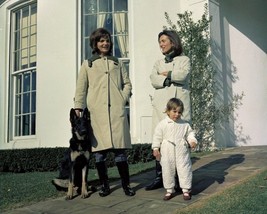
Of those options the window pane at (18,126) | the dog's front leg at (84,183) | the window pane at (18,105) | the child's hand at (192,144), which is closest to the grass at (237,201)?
the child's hand at (192,144)

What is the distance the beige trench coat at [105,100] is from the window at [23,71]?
272 inches

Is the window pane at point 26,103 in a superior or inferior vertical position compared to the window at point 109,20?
inferior

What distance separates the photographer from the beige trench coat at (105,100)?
4.43 m

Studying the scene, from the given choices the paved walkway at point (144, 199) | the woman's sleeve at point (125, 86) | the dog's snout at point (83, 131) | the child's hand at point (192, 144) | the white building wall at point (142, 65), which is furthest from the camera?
the white building wall at point (142, 65)

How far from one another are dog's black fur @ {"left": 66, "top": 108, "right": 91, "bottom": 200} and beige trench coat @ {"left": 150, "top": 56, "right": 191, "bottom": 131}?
0.92 m

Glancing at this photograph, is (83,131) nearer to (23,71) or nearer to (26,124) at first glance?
(26,124)

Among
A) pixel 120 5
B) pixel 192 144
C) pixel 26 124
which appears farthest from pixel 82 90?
pixel 26 124

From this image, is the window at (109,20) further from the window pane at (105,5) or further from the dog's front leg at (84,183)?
the dog's front leg at (84,183)

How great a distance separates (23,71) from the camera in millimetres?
11562

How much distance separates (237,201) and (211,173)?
1.73 meters

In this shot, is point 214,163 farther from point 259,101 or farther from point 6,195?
point 259,101

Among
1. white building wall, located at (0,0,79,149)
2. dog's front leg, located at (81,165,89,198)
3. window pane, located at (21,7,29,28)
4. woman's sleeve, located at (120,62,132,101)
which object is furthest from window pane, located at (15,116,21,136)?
woman's sleeve, located at (120,62,132,101)

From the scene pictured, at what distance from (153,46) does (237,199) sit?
661 centimetres

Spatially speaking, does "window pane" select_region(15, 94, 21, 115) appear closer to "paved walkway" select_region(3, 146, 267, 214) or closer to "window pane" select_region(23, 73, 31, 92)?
"window pane" select_region(23, 73, 31, 92)
